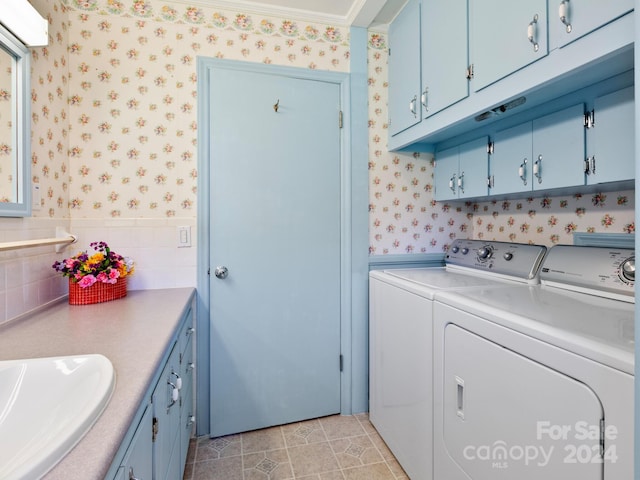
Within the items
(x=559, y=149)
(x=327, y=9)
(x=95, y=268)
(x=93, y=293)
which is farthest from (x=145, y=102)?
(x=559, y=149)

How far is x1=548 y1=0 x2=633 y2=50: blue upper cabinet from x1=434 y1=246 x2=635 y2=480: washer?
795 millimetres

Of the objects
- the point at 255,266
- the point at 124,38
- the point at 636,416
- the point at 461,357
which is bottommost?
the point at 461,357

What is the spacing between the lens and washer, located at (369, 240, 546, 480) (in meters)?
1.49

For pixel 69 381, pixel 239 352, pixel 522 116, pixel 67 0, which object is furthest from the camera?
pixel 239 352

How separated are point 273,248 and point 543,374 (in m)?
1.43

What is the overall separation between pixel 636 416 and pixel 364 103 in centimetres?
193

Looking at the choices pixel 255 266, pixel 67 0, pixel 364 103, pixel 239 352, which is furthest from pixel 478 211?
pixel 67 0

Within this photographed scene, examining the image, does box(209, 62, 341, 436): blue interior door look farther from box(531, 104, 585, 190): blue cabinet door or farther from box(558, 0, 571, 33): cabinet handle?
box(558, 0, 571, 33): cabinet handle

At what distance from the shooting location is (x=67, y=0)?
174 cm

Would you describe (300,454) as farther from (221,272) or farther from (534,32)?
(534,32)

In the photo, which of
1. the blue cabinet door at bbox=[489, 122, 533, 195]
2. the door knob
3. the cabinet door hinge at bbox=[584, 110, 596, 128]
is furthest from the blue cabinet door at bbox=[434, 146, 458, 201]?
the door knob

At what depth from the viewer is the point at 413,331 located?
156 cm

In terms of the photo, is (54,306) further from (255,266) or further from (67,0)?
(67,0)

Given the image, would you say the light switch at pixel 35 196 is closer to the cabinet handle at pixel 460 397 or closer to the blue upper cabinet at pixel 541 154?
the cabinet handle at pixel 460 397
